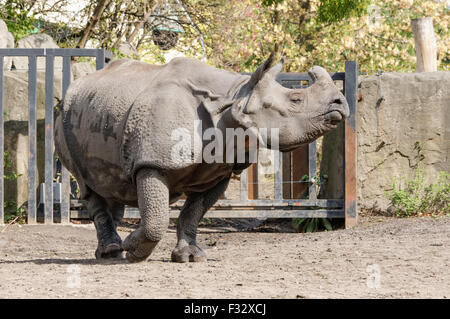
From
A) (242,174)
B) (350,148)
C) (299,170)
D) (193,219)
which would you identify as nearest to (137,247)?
(193,219)

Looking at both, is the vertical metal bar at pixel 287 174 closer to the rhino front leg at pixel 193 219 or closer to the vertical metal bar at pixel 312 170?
the vertical metal bar at pixel 312 170

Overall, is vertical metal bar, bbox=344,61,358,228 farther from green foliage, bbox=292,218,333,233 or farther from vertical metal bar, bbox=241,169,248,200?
vertical metal bar, bbox=241,169,248,200

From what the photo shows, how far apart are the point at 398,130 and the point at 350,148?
793mm

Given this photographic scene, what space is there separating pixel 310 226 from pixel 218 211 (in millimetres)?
1105

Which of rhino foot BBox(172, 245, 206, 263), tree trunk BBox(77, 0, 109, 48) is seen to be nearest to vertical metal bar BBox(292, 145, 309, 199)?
rhino foot BBox(172, 245, 206, 263)

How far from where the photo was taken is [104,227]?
5.79 meters

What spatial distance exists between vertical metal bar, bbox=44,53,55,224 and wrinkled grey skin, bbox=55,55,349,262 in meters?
2.78

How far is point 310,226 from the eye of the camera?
891 centimetres

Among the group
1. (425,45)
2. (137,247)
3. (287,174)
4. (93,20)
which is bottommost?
(137,247)

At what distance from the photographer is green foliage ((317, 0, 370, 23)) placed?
11.8 m

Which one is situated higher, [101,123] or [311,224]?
[101,123]

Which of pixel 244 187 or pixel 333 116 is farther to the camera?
pixel 244 187

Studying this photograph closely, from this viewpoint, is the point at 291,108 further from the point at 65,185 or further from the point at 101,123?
the point at 65,185

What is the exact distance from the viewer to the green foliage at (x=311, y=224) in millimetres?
8844
